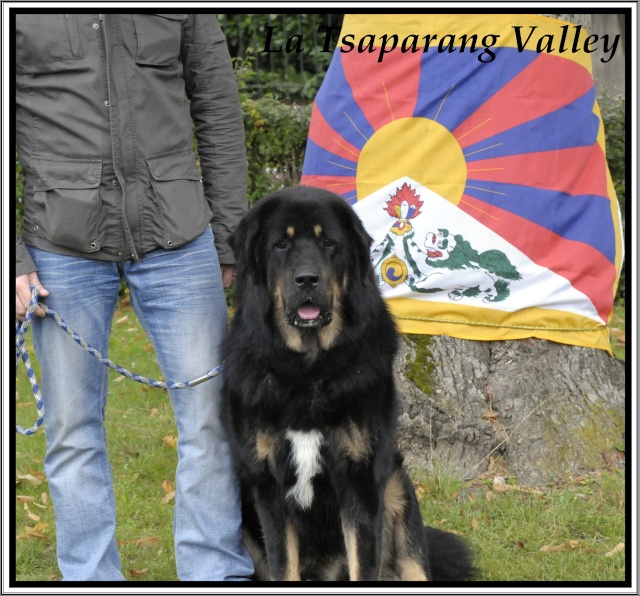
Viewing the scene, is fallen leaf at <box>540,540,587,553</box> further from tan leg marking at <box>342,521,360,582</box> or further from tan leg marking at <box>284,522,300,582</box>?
tan leg marking at <box>284,522,300,582</box>

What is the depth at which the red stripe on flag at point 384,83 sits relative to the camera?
4820 mm

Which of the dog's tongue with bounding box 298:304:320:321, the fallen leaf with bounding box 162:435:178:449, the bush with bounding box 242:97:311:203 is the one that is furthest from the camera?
the bush with bounding box 242:97:311:203

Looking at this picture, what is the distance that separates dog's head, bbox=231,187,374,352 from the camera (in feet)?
11.0

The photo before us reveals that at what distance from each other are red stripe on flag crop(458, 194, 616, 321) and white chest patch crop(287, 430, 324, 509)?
76.6 inches

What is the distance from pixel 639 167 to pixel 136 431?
3.66 m

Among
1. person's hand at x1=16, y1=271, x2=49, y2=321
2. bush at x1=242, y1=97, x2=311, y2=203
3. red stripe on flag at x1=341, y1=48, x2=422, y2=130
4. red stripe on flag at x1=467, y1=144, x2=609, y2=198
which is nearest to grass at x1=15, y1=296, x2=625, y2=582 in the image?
person's hand at x1=16, y1=271, x2=49, y2=321

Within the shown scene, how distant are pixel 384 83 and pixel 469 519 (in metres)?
2.51

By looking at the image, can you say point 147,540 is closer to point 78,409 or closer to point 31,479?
point 31,479

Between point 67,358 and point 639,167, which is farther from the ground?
point 639,167

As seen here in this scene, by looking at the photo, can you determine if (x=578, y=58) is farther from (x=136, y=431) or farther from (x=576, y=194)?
(x=136, y=431)

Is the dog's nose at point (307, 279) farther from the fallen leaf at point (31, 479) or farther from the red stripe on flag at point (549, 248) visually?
the fallen leaf at point (31, 479)

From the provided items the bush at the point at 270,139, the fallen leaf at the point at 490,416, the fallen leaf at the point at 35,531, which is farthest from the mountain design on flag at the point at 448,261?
the bush at the point at 270,139

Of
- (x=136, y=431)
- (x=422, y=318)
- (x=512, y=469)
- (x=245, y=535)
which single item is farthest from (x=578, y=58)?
(x=136, y=431)

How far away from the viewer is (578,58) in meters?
4.86
